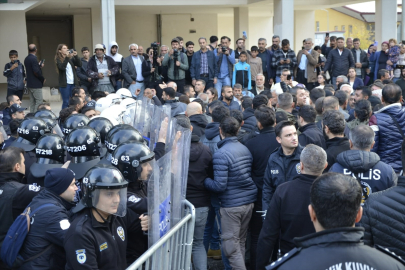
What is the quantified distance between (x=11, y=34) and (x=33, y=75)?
4.33 m

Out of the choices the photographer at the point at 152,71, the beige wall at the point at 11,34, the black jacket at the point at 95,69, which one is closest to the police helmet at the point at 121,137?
the black jacket at the point at 95,69

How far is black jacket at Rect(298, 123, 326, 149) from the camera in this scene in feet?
18.9

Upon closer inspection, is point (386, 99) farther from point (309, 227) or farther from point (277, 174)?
point (309, 227)

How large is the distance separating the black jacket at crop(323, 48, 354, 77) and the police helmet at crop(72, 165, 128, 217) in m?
11.5

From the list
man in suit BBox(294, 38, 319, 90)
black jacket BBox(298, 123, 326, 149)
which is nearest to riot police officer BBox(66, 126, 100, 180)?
black jacket BBox(298, 123, 326, 149)

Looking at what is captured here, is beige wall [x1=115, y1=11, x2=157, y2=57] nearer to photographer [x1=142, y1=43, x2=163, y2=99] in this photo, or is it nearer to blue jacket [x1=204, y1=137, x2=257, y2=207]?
photographer [x1=142, y1=43, x2=163, y2=99]

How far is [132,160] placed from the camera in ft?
13.7

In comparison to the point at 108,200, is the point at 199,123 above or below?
above

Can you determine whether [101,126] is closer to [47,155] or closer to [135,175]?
[47,155]

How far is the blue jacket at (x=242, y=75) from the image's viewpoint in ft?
41.0

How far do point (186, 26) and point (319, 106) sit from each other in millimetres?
16435

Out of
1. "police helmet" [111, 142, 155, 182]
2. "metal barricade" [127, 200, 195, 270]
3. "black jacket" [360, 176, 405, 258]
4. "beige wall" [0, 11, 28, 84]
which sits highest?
"beige wall" [0, 11, 28, 84]

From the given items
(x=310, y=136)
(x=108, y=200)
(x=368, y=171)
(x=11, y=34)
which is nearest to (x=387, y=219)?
(x=368, y=171)

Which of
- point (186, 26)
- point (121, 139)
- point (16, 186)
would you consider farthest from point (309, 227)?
point (186, 26)
